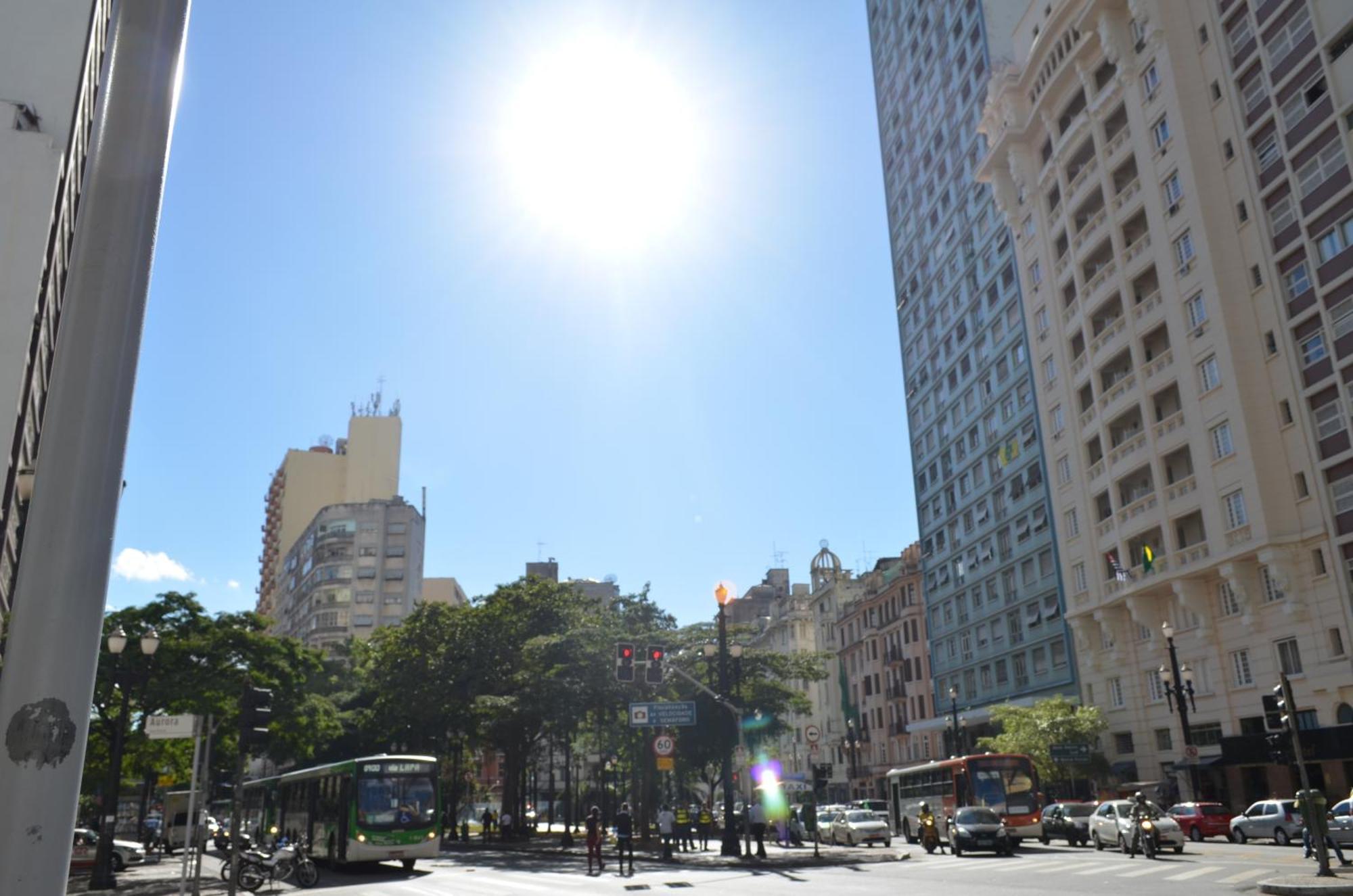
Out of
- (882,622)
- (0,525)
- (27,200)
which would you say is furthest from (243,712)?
(882,622)

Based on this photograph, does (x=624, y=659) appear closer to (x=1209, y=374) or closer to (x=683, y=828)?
(x=683, y=828)

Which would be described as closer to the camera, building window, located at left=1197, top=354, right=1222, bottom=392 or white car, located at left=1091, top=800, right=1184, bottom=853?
white car, located at left=1091, top=800, right=1184, bottom=853

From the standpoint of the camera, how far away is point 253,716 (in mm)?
17391

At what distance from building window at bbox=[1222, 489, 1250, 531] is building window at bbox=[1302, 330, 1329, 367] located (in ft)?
16.9

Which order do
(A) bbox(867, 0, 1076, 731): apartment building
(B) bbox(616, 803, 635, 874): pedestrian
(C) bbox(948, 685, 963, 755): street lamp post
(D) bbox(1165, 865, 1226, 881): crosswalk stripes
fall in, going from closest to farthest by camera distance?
(D) bbox(1165, 865, 1226, 881): crosswalk stripes
(B) bbox(616, 803, 635, 874): pedestrian
(C) bbox(948, 685, 963, 755): street lamp post
(A) bbox(867, 0, 1076, 731): apartment building

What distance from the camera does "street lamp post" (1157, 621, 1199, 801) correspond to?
35094 millimetres

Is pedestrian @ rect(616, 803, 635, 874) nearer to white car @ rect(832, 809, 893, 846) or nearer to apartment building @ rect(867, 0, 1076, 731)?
white car @ rect(832, 809, 893, 846)

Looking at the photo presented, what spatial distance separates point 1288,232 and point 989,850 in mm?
24323

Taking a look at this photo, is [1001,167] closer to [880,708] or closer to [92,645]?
[880,708]

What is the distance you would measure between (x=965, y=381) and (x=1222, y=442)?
28.4 metres

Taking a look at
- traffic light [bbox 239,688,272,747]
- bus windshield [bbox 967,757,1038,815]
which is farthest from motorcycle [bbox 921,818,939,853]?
traffic light [bbox 239,688,272,747]

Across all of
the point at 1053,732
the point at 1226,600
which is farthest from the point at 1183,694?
the point at 1053,732

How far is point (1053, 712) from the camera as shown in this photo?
46.3m

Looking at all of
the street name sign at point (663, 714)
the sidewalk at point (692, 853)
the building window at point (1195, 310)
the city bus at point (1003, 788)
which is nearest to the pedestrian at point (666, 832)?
the sidewalk at point (692, 853)
